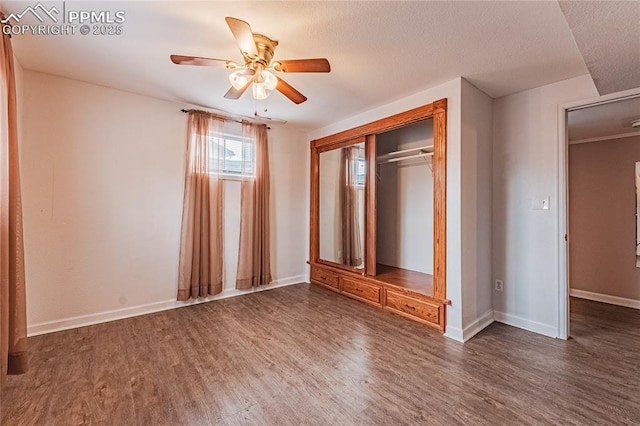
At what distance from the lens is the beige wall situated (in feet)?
11.7

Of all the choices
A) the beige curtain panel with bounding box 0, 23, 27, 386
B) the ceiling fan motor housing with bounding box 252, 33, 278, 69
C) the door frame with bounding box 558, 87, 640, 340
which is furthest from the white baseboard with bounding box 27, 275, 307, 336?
the door frame with bounding box 558, 87, 640, 340

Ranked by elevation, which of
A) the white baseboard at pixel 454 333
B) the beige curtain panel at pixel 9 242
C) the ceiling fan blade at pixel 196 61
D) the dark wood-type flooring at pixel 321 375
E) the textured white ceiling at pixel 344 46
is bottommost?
the dark wood-type flooring at pixel 321 375

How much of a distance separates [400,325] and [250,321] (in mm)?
1642

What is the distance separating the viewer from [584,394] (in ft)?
6.12

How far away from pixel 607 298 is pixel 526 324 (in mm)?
1927

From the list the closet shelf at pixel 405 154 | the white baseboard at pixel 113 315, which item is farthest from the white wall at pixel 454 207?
the white baseboard at pixel 113 315

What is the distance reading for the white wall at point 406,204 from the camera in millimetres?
3812

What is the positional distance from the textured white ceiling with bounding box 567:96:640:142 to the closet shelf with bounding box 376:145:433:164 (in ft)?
4.85

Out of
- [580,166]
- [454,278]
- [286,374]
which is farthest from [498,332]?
[580,166]

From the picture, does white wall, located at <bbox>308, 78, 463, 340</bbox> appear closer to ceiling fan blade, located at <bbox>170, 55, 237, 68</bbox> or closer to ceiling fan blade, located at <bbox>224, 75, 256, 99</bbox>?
ceiling fan blade, located at <bbox>224, 75, 256, 99</bbox>

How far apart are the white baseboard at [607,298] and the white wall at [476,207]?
2032 millimetres

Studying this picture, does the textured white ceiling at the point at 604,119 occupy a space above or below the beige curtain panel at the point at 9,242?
above

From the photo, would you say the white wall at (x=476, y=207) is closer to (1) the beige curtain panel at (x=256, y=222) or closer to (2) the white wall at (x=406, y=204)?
(2) the white wall at (x=406, y=204)

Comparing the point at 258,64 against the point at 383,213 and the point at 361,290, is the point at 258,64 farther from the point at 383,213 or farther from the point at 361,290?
the point at 383,213
